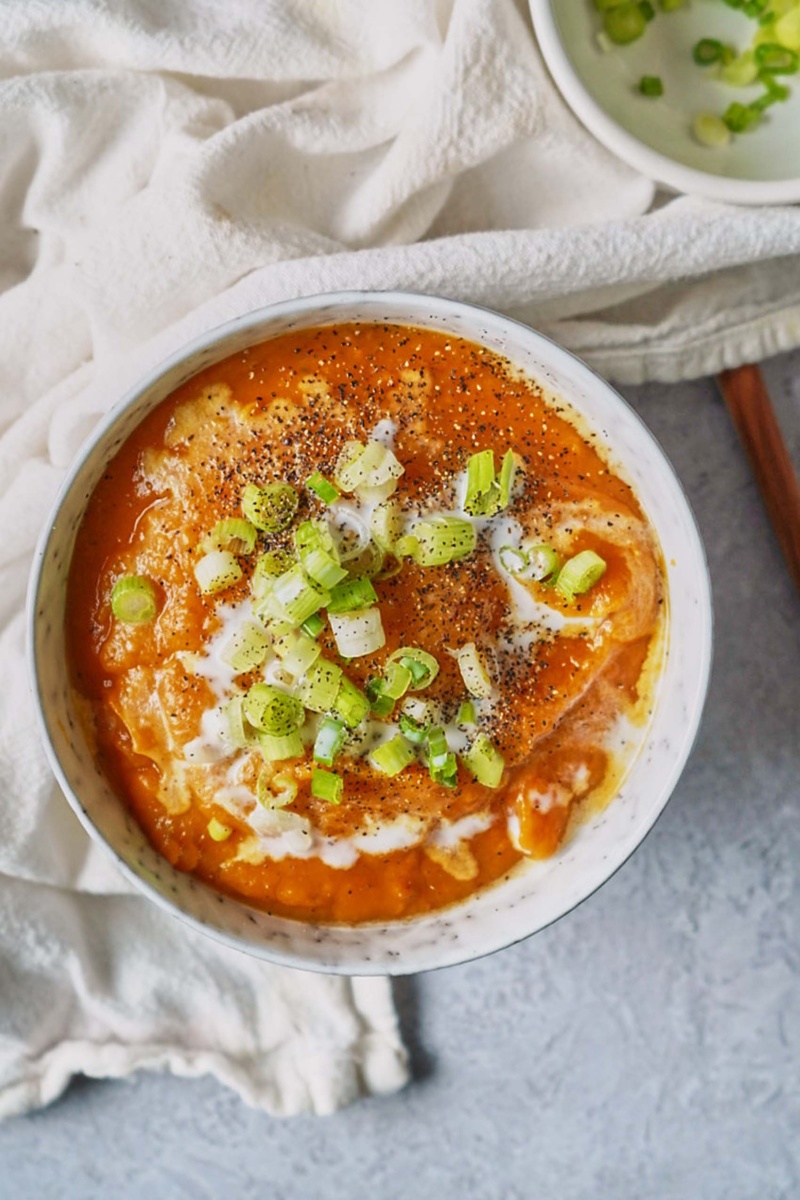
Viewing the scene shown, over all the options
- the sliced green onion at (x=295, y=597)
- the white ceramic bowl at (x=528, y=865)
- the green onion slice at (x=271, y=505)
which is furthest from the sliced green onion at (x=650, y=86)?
the sliced green onion at (x=295, y=597)

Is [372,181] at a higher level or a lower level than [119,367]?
higher

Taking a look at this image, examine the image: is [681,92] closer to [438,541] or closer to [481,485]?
[481,485]

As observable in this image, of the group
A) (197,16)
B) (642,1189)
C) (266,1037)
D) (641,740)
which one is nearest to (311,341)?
(197,16)

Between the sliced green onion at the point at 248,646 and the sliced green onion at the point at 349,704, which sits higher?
the sliced green onion at the point at 248,646

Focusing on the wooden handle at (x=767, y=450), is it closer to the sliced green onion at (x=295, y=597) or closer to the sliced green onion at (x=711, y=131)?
the sliced green onion at (x=711, y=131)

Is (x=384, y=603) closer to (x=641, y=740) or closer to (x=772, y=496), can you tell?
(x=641, y=740)
